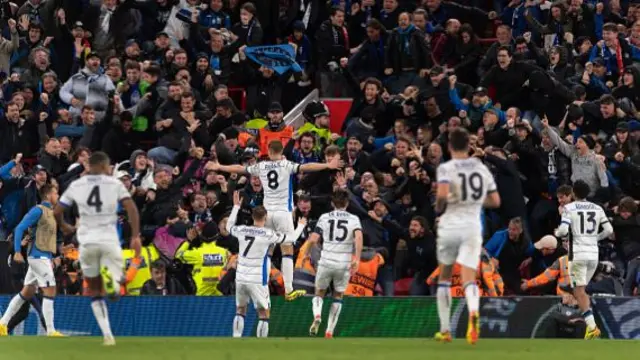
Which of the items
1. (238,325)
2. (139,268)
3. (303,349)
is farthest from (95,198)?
(139,268)

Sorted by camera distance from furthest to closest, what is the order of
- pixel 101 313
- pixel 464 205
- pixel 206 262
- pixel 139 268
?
pixel 139 268 → pixel 206 262 → pixel 101 313 → pixel 464 205

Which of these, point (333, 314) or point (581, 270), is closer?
point (581, 270)

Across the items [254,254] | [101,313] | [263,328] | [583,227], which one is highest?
[583,227]

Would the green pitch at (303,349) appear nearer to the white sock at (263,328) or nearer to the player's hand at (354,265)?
the player's hand at (354,265)

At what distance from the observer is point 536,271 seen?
25.8 metres

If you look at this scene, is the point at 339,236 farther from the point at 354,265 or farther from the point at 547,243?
the point at 547,243

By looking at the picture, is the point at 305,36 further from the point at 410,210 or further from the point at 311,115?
the point at 410,210

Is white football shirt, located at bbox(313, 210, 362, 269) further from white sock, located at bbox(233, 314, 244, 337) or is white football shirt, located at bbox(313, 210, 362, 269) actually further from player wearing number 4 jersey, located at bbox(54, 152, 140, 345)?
player wearing number 4 jersey, located at bbox(54, 152, 140, 345)

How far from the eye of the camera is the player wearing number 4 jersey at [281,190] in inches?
965

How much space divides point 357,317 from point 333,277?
1240 millimetres

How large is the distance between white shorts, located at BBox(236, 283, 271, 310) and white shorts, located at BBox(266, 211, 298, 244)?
3.91 feet

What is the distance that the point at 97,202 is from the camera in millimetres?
18172

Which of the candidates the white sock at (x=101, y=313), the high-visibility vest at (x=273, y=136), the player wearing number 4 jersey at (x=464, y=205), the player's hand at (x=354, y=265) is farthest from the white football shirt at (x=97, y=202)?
the high-visibility vest at (x=273, y=136)

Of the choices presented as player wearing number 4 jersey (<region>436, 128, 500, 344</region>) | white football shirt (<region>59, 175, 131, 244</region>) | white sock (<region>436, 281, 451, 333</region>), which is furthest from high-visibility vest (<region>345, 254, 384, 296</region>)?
white football shirt (<region>59, 175, 131, 244</region>)
